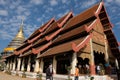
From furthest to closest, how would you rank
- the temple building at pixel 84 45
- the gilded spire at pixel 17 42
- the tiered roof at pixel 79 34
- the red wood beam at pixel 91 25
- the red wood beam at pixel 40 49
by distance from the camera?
the gilded spire at pixel 17 42
the red wood beam at pixel 40 49
the tiered roof at pixel 79 34
the red wood beam at pixel 91 25
the temple building at pixel 84 45

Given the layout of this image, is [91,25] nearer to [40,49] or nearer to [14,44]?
[40,49]

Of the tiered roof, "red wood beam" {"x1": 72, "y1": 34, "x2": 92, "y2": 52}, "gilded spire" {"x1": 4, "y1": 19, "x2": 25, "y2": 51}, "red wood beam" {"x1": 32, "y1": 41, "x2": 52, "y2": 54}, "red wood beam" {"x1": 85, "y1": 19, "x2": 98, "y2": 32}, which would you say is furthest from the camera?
"gilded spire" {"x1": 4, "y1": 19, "x2": 25, "y2": 51}

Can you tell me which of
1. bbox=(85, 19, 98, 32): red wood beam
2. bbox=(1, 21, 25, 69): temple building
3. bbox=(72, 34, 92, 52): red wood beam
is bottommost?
bbox=(72, 34, 92, 52): red wood beam

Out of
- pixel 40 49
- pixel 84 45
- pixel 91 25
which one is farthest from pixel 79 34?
pixel 40 49

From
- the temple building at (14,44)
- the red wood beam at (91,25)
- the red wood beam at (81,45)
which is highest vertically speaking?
the temple building at (14,44)

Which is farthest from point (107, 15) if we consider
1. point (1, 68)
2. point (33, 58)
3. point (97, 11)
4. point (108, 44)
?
point (1, 68)

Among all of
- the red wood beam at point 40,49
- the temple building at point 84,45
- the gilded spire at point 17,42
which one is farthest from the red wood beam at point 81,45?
the gilded spire at point 17,42

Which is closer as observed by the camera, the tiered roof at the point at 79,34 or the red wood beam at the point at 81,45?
the red wood beam at the point at 81,45

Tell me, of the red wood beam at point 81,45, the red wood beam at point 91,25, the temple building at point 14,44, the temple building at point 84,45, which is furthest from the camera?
the temple building at point 14,44

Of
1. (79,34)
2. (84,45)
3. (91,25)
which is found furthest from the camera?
(79,34)

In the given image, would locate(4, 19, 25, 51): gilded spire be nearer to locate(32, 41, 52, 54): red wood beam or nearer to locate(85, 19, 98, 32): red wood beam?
locate(32, 41, 52, 54): red wood beam

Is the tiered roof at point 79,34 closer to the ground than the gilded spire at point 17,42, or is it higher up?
closer to the ground

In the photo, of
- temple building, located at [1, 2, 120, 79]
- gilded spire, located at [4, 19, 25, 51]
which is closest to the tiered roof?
temple building, located at [1, 2, 120, 79]

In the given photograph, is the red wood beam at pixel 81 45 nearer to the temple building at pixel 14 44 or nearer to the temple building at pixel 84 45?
the temple building at pixel 84 45
